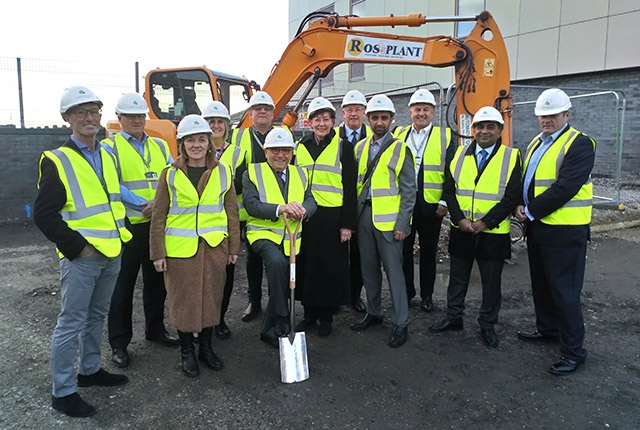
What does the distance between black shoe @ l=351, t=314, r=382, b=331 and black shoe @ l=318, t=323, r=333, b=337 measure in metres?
0.25

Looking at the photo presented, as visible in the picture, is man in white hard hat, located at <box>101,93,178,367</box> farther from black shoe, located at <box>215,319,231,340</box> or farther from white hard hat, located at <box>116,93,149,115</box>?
black shoe, located at <box>215,319,231,340</box>

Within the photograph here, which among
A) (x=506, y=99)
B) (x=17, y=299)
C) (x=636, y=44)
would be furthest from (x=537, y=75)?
(x=17, y=299)

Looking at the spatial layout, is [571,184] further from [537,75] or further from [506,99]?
[537,75]

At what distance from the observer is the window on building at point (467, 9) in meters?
14.8

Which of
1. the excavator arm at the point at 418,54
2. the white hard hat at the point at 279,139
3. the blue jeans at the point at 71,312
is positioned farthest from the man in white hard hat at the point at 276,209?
the excavator arm at the point at 418,54

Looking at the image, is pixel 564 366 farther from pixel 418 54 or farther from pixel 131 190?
pixel 418 54

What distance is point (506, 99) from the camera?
6.17 meters

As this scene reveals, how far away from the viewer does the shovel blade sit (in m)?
3.50

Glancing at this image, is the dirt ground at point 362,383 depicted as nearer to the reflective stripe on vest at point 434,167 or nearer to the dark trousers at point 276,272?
the dark trousers at point 276,272

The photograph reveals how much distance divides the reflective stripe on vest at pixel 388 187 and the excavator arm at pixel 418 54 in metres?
2.54

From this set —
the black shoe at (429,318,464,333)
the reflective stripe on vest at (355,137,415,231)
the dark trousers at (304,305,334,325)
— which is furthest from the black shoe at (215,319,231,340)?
the black shoe at (429,318,464,333)

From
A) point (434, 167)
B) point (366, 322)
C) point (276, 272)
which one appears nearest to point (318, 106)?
point (434, 167)

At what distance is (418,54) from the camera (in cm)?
639

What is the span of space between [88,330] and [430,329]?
2.99 metres
